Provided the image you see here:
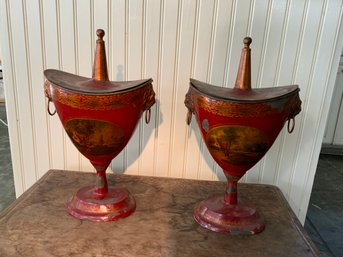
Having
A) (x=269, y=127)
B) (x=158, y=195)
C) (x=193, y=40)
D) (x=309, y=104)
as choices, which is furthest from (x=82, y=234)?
(x=309, y=104)

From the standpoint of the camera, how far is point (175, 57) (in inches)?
38.2

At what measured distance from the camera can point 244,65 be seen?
716 mm

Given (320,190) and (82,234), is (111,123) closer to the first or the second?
(82,234)

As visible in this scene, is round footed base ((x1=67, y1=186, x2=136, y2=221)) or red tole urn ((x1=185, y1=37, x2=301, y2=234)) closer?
red tole urn ((x1=185, y1=37, x2=301, y2=234))

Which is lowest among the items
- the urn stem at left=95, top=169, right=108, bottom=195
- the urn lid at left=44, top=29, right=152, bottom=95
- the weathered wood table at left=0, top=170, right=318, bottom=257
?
the weathered wood table at left=0, top=170, right=318, bottom=257

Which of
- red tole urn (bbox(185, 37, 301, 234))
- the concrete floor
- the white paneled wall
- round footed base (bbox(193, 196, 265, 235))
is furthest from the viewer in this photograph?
the concrete floor

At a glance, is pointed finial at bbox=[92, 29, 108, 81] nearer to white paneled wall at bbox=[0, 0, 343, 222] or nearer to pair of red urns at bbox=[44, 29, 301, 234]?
pair of red urns at bbox=[44, 29, 301, 234]

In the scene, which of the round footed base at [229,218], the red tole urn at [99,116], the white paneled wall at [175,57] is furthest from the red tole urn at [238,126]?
the white paneled wall at [175,57]

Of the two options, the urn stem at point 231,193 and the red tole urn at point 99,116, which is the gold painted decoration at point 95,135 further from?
the urn stem at point 231,193

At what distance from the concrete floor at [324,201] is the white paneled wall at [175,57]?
2.38 feet

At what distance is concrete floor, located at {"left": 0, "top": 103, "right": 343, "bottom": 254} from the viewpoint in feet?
5.22

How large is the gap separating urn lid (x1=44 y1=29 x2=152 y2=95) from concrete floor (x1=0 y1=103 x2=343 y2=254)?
4.24ft

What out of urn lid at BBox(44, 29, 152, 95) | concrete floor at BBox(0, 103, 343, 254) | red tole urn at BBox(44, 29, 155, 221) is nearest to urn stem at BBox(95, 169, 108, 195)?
red tole urn at BBox(44, 29, 155, 221)

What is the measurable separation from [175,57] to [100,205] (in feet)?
1.60
